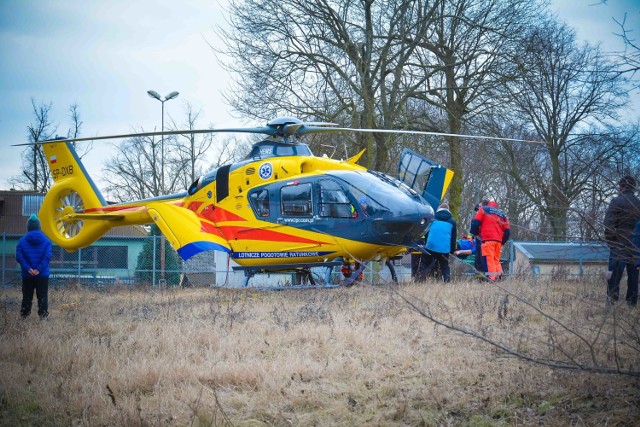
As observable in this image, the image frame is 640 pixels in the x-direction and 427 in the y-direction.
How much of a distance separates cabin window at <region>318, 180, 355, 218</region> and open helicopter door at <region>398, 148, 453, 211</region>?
2755mm

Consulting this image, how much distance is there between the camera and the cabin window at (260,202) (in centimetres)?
1396

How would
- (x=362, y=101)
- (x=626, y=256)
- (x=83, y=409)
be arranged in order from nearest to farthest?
(x=626, y=256) < (x=83, y=409) < (x=362, y=101)

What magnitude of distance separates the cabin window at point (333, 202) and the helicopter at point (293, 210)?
0.07ft

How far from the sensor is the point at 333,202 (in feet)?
44.1

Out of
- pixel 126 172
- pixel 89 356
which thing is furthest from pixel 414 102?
pixel 126 172

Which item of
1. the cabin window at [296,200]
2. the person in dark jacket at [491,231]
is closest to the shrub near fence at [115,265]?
the cabin window at [296,200]

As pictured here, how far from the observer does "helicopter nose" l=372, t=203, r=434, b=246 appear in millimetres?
13062

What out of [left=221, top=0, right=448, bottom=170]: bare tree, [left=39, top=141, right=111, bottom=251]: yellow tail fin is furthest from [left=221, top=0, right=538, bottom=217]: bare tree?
[left=39, top=141, right=111, bottom=251]: yellow tail fin

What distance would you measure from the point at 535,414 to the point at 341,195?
8423 millimetres

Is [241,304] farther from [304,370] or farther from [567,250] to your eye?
[567,250]

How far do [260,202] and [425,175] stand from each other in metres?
4.15

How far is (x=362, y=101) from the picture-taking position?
78.0ft

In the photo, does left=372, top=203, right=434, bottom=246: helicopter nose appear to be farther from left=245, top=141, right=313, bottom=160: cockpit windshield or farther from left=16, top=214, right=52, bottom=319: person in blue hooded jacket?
left=16, top=214, right=52, bottom=319: person in blue hooded jacket

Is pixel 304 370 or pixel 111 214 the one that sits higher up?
pixel 111 214
